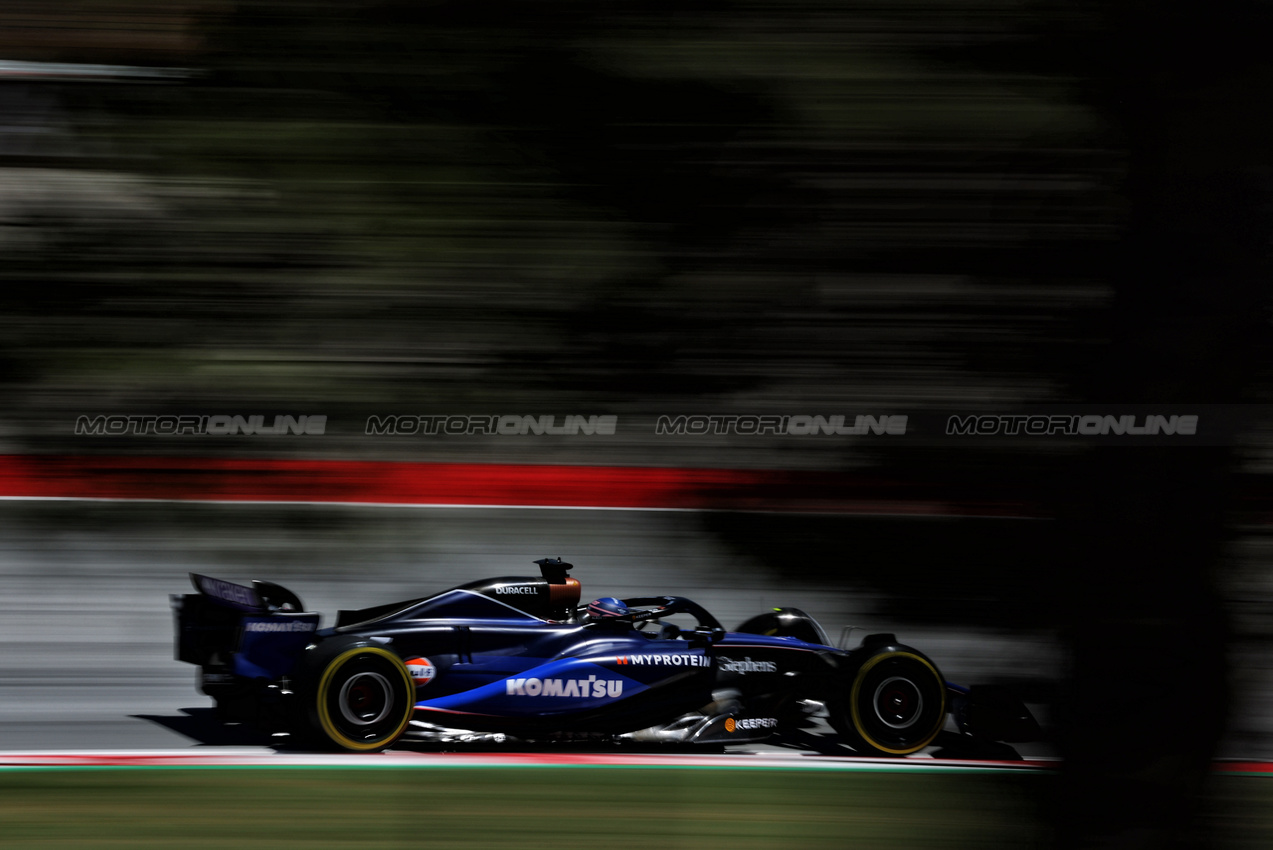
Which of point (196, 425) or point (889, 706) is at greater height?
point (196, 425)

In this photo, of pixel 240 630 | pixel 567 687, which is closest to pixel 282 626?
pixel 240 630

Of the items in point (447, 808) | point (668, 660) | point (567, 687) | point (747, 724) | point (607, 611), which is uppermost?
point (607, 611)

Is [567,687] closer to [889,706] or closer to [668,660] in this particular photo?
[668,660]

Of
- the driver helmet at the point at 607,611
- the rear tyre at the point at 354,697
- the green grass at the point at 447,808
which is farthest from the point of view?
the driver helmet at the point at 607,611

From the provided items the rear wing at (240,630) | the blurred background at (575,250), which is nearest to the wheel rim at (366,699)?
the rear wing at (240,630)

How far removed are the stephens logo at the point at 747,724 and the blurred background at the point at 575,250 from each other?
317 cm

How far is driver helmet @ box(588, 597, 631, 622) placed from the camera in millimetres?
4250

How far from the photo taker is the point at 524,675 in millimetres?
3992

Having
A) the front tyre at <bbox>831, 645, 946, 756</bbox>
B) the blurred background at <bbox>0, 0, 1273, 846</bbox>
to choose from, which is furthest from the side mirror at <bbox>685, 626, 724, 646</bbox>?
the blurred background at <bbox>0, 0, 1273, 846</bbox>

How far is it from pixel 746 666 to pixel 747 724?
22cm

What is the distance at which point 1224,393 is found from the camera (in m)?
1.10

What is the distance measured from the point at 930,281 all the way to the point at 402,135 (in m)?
0.43

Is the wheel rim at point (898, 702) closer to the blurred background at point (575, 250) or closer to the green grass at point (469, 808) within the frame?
the green grass at point (469, 808)

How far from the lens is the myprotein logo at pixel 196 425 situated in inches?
34.2
